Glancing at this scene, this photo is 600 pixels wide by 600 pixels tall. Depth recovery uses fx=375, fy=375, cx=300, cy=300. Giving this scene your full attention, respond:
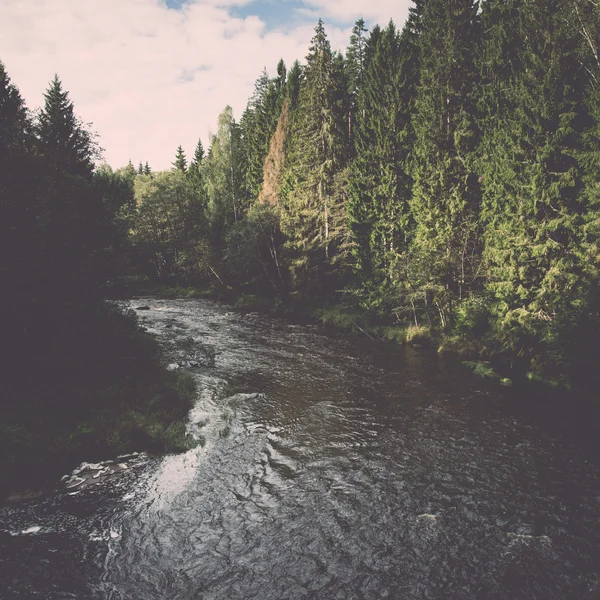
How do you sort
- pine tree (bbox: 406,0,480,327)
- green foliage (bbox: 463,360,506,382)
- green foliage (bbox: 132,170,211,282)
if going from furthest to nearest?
1. green foliage (bbox: 132,170,211,282)
2. pine tree (bbox: 406,0,480,327)
3. green foliage (bbox: 463,360,506,382)

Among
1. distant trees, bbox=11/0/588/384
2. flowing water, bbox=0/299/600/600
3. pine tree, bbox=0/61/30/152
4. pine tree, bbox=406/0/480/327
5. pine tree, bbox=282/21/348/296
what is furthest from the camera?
pine tree, bbox=282/21/348/296

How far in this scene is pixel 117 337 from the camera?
14.6 meters

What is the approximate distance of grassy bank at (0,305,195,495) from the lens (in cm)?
856

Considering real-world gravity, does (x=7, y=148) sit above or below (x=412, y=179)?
below

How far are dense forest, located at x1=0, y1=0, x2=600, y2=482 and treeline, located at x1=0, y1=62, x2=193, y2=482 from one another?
0.22 feet

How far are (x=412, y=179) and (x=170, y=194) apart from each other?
33914 mm

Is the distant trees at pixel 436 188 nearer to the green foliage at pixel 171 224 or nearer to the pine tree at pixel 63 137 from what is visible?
the pine tree at pixel 63 137

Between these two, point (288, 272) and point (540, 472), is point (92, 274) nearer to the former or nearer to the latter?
point (540, 472)

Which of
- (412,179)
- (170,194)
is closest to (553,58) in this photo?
(412,179)

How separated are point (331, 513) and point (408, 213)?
19.6 m

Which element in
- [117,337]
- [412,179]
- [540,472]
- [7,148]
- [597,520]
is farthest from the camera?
[412,179]

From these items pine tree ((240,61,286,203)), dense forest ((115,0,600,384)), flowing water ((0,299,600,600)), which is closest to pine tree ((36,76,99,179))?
dense forest ((115,0,600,384))

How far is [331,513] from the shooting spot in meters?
7.82

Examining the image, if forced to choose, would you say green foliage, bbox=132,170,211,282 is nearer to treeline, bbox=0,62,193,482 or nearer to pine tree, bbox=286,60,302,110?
pine tree, bbox=286,60,302,110
